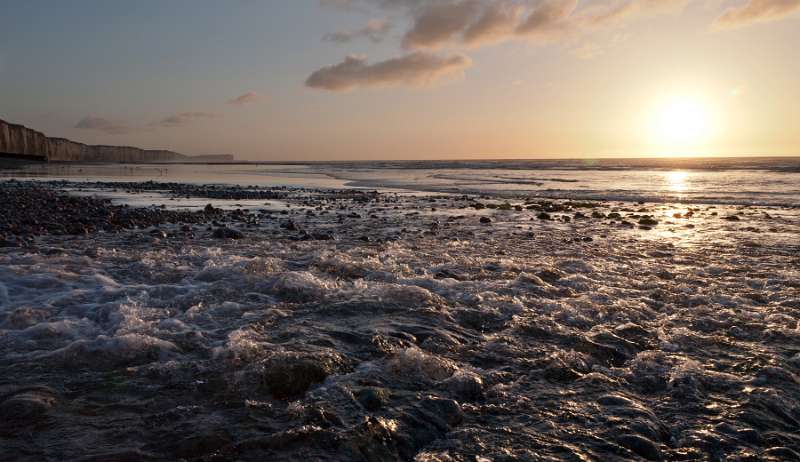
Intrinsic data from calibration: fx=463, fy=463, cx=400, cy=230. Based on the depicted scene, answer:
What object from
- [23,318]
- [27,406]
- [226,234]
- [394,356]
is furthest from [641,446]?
[226,234]

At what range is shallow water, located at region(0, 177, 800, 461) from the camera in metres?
3.24

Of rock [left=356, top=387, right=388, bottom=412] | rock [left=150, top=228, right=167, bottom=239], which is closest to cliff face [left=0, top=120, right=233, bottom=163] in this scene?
rock [left=150, top=228, right=167, bottom=239]

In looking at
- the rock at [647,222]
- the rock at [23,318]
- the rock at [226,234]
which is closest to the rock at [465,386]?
the rock at [23,318]

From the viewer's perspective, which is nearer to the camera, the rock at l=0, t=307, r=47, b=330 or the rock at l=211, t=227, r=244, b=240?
the rock at l=0, t=307, r=47, b=330

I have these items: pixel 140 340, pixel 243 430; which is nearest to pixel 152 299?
pixel 140 340

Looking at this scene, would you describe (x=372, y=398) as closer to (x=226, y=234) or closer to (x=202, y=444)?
(x=202, y=444)

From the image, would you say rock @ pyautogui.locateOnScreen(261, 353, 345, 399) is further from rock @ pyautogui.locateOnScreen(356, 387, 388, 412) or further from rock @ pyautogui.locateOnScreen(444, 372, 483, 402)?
rock @ pyautogui.locateOnScreen(444, 372, 483, 402)

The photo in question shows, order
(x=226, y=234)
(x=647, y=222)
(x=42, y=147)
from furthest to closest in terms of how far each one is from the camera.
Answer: (x=42, y=147) < (x=647, y=222) < (x=226, y=234)

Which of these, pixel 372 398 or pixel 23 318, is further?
pixel 23 318

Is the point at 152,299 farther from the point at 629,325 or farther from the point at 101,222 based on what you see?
the point at 101,222

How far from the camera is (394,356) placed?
4.66m

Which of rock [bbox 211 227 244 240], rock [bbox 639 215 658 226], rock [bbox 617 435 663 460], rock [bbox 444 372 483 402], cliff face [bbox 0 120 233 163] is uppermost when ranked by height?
cliff face [bbox 0 120 233 163]

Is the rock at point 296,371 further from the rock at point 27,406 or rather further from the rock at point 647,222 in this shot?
the rock at point 647,222

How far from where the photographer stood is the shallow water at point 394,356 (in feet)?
10.6
